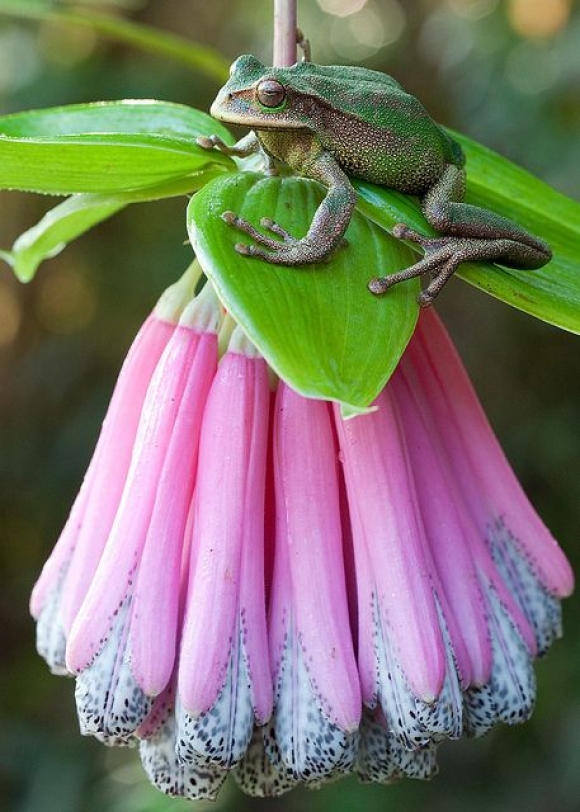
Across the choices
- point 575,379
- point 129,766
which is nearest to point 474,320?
point 575,379

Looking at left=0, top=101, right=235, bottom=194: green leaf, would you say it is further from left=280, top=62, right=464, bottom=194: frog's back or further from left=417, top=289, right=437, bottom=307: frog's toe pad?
left=417, top=289, right=437, bottom=307: frog's toe pad

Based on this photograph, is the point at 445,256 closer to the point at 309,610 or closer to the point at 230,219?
the point at 230,219

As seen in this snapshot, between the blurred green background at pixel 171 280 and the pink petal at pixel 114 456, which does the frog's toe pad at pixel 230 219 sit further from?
the blurred green background at pixel 171 280

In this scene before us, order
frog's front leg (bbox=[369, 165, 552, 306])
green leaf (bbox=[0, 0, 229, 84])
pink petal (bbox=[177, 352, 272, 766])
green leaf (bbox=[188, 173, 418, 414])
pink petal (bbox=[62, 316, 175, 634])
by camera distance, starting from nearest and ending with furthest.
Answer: green leaf (bbox=[188, 173, 418, 414])
frog's front leg (bbox=[369, 165, 552, 306])
pink petal (bbox=[177, 352, 272, 766])
pink petal (bbox=[62, 316, 175, 634])
green leaf (bbox=[0, 0, 229, 84])

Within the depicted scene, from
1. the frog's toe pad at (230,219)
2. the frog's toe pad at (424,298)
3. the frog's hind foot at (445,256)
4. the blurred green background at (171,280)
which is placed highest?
the frog's hind foot at (445,256)

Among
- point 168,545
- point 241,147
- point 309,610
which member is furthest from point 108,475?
point 241,147

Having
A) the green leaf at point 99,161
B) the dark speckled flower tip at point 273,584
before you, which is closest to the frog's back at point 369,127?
the green leaf at point 99,161

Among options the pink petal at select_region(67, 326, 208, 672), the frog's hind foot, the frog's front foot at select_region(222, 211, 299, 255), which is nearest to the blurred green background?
the pink petal at select_region(67, 326, 208, 672)
